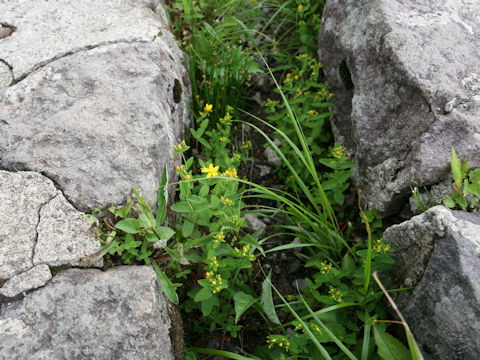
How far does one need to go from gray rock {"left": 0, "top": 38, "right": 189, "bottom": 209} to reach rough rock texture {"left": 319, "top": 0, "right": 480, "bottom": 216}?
1343 millimetres

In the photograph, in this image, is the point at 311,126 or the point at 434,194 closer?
the point at 434,194

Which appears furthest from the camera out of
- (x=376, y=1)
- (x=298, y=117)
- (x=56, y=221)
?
(x=298, y=117)

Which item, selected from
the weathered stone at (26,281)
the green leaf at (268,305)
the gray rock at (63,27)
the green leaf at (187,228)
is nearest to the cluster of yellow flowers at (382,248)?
the green leaf at (268,305)

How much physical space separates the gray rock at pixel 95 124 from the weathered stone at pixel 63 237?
75 mm

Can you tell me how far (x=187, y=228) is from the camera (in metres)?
2.12

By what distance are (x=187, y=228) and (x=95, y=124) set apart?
0.84 metres

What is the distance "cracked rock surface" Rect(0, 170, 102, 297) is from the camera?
181 cm

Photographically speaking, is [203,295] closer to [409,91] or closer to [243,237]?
[243,237]

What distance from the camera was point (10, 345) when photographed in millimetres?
1642

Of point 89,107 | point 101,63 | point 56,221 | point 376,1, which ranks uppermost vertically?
point 376,1

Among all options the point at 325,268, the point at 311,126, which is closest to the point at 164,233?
the point at 325,268

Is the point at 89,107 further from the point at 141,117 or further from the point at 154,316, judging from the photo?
the point at 154,316

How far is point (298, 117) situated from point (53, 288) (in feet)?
6.56

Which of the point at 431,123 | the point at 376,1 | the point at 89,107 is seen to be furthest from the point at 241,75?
the point at 431,123
